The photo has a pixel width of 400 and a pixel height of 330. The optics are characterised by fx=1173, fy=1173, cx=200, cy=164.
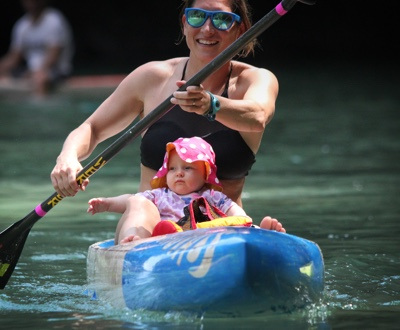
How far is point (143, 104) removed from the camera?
16.5ft

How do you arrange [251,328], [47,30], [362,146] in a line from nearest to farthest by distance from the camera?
1. [251,328]
2. [362,146]
3. [47,30]

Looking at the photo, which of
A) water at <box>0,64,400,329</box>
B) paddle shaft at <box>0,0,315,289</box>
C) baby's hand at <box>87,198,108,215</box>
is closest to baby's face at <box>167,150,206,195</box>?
paddle shaft at <box>0,0,315,289</box>

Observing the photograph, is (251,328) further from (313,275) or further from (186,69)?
(186,69)

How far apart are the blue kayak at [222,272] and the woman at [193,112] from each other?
0.64m

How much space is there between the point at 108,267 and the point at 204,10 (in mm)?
1138

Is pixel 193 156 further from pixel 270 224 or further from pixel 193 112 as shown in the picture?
pixel 270 224

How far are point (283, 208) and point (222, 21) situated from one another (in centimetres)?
218

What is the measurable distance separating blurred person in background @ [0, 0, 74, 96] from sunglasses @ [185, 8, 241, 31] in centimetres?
906

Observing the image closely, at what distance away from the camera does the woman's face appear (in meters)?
4.66

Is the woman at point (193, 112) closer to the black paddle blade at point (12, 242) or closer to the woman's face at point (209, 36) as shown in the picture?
the woman's face at point (209, 36)

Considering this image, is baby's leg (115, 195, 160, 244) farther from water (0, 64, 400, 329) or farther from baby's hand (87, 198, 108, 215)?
water (0, 64, 400, 329)

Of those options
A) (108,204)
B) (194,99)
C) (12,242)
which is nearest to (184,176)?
(108,204)

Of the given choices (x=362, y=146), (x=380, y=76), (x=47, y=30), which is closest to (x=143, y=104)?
(x=362, y=146)

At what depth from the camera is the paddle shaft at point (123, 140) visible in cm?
419
